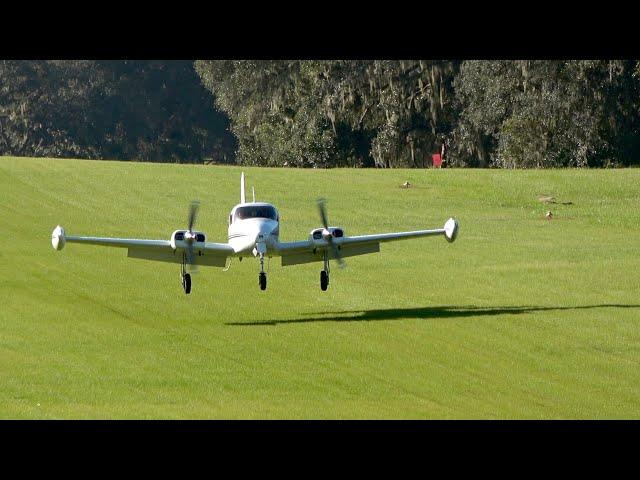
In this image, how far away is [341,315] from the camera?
45.9 metres

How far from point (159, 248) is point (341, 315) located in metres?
9.80

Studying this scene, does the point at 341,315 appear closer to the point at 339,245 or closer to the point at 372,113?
the point at 339,245

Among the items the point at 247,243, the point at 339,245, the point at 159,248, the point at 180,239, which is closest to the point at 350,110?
the point at 339,245

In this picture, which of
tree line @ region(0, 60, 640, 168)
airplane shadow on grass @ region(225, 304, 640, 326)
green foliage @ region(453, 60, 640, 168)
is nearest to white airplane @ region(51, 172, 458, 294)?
airplane shadow on grass @ region(225, 304, 640, 326)

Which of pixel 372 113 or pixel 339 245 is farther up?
pixel 372 113

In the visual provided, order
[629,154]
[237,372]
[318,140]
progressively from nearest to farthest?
[237,372] → [629,154] → [318,140]

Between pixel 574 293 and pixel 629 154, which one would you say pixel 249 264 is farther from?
pixel 629 154

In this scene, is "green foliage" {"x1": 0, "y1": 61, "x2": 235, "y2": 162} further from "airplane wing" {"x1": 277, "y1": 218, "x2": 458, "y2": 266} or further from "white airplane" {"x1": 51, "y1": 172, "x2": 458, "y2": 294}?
"white airplane" {"x1": 51, "y1": 172, "x2": 458, "y2": 294}

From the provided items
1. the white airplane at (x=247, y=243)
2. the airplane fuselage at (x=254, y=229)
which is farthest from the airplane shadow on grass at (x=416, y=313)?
the airplane fuselage at (x=254, y=229)

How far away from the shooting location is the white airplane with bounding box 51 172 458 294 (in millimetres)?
36062

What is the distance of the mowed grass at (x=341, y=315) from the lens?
33.4 meters
